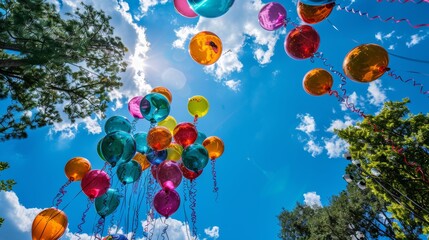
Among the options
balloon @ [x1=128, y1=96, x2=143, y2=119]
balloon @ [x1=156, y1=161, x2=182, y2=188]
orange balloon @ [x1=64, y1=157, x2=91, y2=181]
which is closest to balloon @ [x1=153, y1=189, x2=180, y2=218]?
balloon @ [x1=156, y1=161, x2=182, y2=188]

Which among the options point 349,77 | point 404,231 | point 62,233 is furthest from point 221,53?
point 404,231

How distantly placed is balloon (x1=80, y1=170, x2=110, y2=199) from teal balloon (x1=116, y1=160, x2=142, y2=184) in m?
0.40

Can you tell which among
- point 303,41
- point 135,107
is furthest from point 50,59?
point 303,41

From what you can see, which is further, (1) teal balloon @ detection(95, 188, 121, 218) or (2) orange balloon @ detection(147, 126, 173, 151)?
(1) teal balloon @ detection(95, 188, 121, 218)

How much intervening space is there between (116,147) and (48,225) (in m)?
1.93

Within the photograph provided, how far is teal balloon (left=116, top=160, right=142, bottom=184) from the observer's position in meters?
5.07

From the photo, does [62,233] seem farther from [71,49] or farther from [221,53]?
[221,53]

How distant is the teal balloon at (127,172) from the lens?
5.07 meters

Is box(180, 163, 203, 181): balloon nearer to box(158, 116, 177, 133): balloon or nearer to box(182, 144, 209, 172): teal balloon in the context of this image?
box(182, 144, 209, 172): teal balloon

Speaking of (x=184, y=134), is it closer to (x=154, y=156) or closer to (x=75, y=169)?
(x=154, y=156)

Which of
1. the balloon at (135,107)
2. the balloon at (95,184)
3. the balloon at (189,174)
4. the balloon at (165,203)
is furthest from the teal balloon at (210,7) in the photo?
the balloon at (95,184)

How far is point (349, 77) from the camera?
3752 millimetres

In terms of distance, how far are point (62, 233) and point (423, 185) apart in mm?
11030

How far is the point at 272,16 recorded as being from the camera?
466 centimetres
